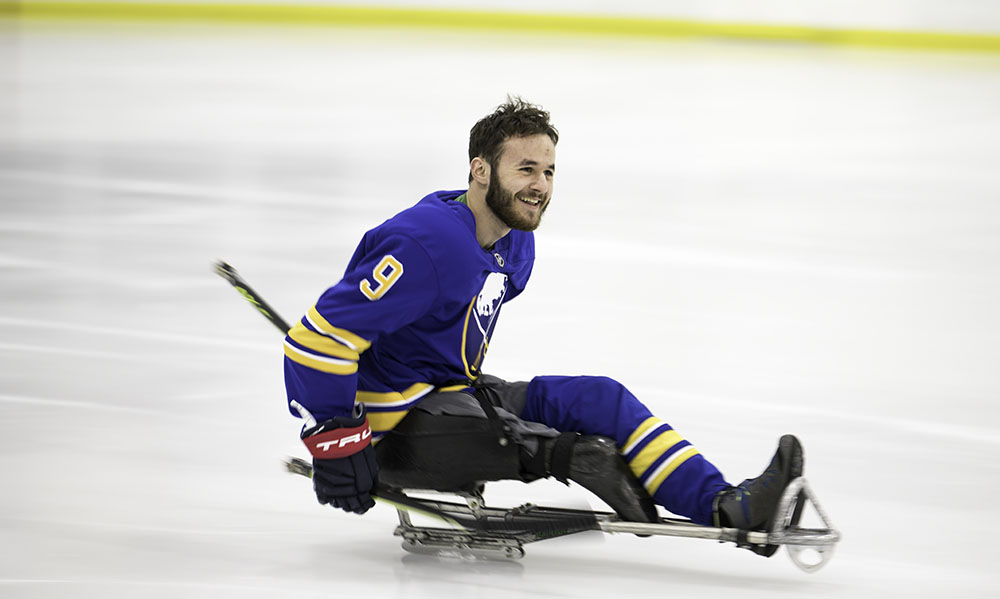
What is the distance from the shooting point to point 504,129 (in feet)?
8.73

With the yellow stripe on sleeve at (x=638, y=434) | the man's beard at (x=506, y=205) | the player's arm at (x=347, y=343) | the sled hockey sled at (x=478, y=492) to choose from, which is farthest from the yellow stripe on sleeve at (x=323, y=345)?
the yellow stripe on sleeve at (x=638, y=434)

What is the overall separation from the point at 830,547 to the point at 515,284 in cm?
83

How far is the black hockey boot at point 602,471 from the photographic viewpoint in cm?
258

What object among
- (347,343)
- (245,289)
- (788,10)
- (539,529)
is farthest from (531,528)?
(788,10)

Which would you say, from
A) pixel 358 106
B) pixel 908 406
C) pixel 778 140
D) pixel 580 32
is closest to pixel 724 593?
pixel 908 406

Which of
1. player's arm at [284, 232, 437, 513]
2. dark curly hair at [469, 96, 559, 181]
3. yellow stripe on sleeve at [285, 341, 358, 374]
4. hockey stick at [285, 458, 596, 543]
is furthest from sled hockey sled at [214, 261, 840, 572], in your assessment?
dark curly hair at [469, 96, 559, 181]

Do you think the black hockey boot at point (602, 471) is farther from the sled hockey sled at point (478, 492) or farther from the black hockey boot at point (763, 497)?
the black hockey boot at point (763, 497)

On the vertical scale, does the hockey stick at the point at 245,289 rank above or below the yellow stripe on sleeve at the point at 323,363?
above

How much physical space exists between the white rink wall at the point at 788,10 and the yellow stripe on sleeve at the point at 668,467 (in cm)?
1056

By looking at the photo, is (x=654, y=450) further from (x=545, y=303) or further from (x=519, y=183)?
(x=545, y=303)

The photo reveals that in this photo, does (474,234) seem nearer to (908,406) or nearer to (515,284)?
(515,284)

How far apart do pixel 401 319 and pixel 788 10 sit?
36.4 ft

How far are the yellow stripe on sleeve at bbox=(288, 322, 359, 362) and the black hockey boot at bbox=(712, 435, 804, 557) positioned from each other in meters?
0.75

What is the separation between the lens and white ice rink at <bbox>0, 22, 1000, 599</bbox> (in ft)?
9.16
